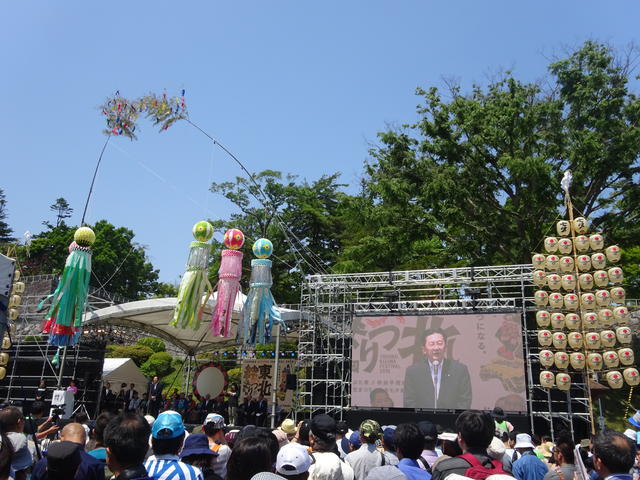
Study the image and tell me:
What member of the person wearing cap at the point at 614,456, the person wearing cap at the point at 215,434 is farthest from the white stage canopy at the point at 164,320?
the person wearing cap at the point at 614,456

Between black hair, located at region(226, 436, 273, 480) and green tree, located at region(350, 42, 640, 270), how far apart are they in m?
14.4

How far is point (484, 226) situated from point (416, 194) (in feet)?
7.89

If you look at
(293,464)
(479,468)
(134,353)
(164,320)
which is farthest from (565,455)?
(134,353)

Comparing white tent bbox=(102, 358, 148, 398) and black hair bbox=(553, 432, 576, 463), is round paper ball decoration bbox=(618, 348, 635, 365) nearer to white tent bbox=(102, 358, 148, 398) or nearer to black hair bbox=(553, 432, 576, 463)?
black hair bbox=(553, 432, 576, 463)

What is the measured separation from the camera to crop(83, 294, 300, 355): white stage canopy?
14688 millimetres

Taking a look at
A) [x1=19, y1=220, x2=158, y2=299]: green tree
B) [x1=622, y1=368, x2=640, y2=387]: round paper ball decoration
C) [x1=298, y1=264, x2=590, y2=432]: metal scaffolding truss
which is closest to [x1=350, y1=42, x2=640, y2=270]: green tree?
[x1=298, y1=264, x2=590, y2=432]: metal scaffolding truss

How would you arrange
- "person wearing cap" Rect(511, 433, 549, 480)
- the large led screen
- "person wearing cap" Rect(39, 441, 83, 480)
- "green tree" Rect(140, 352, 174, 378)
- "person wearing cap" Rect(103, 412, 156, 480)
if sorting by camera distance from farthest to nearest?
"green tree" Rect(140, 352, 174, 378)
the large led screen
"person wearing cap" Rect(511, 433, 549, 480)
"person wearing cap" Rect(39, 441, 83, 480)
"person wearing cap" Rect(103, 412, 156, 480)

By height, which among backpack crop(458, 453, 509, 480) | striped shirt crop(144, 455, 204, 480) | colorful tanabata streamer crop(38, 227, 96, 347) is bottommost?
striped shirt crop(144, 455, 204, 480)

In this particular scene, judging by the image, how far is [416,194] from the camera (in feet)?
60.0

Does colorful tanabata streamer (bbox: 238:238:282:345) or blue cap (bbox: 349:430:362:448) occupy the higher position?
colorful tanabata streamer (bbox: 238:238:282:345)

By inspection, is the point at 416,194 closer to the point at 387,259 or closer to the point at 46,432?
the point at 387,259

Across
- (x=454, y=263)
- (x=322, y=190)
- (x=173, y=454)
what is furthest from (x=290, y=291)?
(x=173, y=454)

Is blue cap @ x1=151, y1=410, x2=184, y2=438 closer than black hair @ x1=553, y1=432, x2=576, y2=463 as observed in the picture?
Yes

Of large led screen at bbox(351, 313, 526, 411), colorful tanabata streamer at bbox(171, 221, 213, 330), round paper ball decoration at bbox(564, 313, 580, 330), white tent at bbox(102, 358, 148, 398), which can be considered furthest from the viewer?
white tent at bbox(102, 358, 148, 398)
